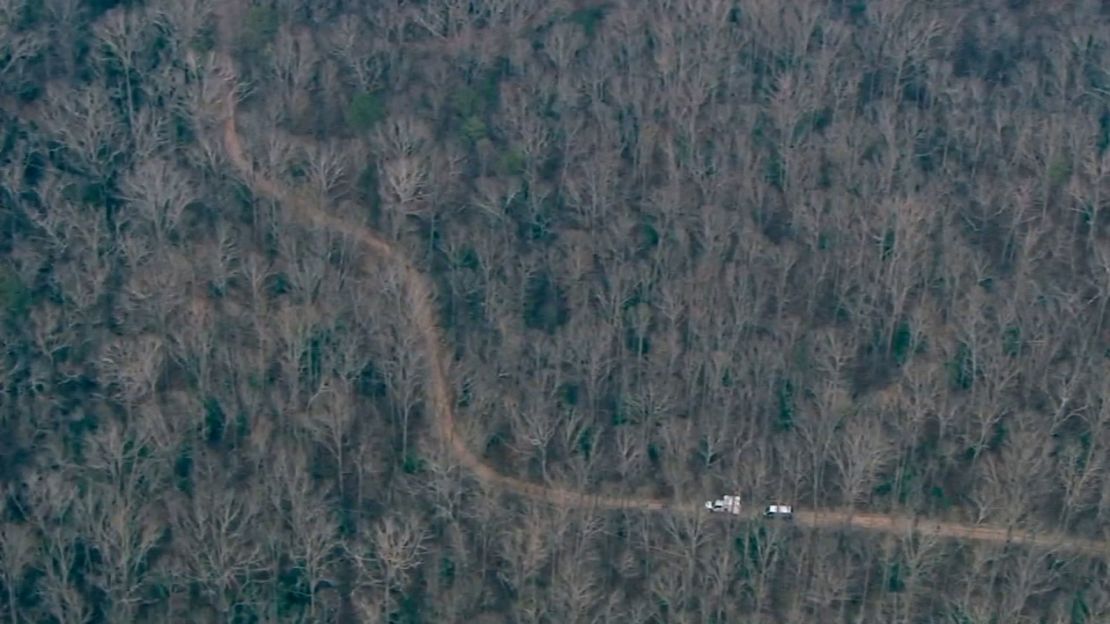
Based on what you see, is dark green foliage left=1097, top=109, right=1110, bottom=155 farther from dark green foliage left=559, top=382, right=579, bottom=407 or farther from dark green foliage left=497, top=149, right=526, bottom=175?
dark green foliage left=559, top=382, right=579, bottom=407

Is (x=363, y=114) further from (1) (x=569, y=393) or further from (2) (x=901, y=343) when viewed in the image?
(2) (x=901, y=343)

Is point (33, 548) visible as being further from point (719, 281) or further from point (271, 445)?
point (719, 281)

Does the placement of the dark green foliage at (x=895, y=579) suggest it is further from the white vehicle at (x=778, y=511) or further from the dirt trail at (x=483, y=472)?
the white vehicle at (x=778, y=511)

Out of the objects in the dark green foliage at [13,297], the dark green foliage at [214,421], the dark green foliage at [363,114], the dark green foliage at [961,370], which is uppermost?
the dark green foliage at [363,114]

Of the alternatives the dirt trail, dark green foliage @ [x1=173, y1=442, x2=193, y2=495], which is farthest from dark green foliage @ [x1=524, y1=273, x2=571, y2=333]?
dark green foliage @ [x1=173, y1=442, x2=193, y2=495]

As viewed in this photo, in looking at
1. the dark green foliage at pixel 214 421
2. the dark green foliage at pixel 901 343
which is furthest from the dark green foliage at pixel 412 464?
the dark green foliage at pixel 901 343

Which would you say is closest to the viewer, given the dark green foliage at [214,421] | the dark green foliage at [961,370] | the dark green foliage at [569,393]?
the dark green foliage at [214,421]
